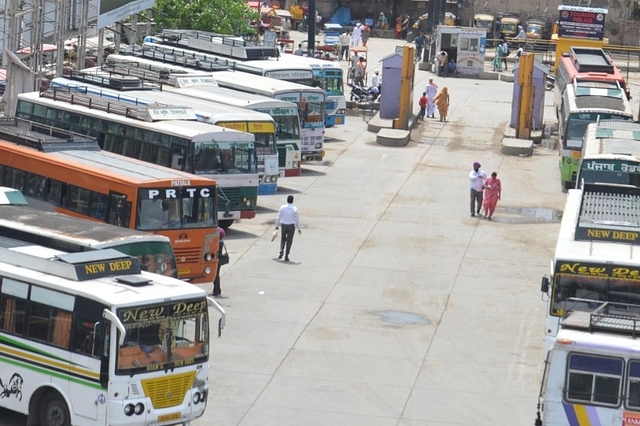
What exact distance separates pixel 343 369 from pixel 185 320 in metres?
4.34

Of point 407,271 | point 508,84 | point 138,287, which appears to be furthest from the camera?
point 508,84

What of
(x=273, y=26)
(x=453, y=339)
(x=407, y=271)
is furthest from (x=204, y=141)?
(x=273, y=26)

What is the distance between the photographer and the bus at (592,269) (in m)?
19.1

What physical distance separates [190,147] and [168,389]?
12.1 meters

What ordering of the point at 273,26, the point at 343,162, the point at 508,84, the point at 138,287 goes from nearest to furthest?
the point at 138,287 < the point at 343,162 < the point at 508,84 < the point at 273,26

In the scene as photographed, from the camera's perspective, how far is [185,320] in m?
17.0

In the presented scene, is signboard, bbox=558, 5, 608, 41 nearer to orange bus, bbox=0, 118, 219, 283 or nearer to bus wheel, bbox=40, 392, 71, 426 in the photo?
orange bus, bbox=0, 118, 219, 283

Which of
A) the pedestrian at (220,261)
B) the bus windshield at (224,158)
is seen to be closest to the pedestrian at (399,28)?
the bus windshield at (224,158)

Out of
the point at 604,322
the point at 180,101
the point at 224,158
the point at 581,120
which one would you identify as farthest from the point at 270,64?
the point at 604,322

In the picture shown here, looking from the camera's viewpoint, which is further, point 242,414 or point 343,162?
point 343,162

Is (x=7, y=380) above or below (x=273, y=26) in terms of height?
below

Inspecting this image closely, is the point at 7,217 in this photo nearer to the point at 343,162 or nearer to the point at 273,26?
the point at 343,162

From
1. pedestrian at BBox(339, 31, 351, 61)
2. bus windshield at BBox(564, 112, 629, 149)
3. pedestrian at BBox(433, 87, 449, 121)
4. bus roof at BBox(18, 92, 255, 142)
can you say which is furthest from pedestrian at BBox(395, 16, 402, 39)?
bus roof at BBox(18, 92, 255, 142)

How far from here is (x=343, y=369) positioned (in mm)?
20734
